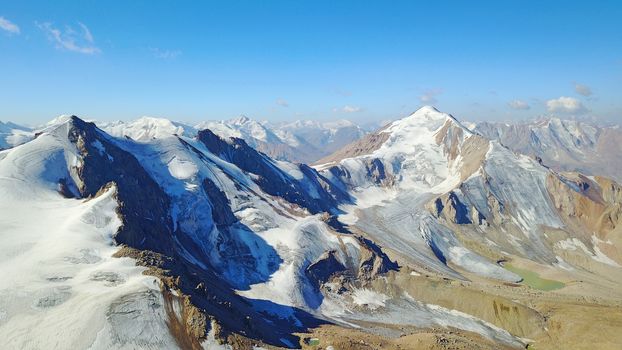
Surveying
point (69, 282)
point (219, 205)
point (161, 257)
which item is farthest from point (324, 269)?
point (69, 282)

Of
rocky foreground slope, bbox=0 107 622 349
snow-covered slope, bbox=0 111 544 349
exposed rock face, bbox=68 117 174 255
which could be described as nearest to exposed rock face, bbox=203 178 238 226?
snow-covered slope, bbox=0 111 544 349

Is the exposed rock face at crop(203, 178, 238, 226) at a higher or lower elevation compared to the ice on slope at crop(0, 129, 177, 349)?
lower

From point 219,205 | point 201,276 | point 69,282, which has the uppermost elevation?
point 69,282

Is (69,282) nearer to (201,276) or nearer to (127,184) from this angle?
(201,276)

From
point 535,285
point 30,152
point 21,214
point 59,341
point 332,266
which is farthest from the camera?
point 535,285

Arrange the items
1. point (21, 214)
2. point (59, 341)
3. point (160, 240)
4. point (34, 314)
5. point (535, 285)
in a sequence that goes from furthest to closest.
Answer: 1. point (535, 285)
2. point (160, 240)
3. point (21, 214)
4. point (34, 314)
5. point (59, 341)

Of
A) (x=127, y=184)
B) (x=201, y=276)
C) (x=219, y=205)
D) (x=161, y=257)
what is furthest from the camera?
(x=219, y=205)

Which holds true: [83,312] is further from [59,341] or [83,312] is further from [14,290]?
[14,290]

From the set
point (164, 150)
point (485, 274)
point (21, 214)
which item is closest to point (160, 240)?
point (21, 214)

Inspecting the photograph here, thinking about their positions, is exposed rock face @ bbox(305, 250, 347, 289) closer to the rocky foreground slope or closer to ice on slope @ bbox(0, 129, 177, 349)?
the rocky foreground slope

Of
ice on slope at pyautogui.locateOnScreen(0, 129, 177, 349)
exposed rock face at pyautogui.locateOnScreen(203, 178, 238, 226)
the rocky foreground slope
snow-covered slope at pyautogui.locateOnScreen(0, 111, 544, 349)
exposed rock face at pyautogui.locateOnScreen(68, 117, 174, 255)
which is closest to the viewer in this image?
Result: ice on slope at pyautogui.locateOnScreen(0, 129, 177, 349)

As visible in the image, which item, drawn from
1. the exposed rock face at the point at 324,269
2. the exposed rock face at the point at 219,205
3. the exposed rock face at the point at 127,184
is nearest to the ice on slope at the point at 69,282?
the exposed rock face at the point at 127,184
